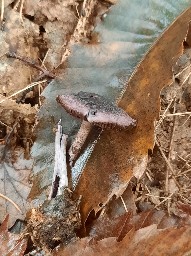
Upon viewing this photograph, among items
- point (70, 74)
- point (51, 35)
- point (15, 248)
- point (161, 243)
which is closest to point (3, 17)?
point (51, 35)

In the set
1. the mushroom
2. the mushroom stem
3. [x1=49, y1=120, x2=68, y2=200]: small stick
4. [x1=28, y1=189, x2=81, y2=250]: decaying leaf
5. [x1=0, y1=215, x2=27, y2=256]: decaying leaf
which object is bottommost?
[x1=0, y1=215, x2=27, y2=256]: decaying leaf

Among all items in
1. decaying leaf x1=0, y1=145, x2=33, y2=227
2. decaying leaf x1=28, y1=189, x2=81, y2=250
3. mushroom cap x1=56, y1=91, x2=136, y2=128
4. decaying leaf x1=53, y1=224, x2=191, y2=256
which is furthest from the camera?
decaying leaf x1=0, y1=145, x2=33, y2=227

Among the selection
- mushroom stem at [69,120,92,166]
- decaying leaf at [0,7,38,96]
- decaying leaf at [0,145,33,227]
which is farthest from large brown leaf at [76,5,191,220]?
decaying leaf at [0,7,38,96]

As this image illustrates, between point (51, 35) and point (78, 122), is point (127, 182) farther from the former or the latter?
point (51, 35)

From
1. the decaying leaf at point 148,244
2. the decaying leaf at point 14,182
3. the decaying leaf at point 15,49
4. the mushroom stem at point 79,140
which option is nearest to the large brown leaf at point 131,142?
the mushroom stem at point 79,140

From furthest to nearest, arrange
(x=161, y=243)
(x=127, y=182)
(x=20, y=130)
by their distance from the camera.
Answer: (x=20, y=130), (x=127, y=182), (x=161, y=243)

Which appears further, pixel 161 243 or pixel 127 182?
pixel 127 182

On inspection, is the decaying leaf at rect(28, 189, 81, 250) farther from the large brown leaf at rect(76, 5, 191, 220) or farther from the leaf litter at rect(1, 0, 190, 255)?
the large brown leaf at rect(76, 5, 191, 220)
